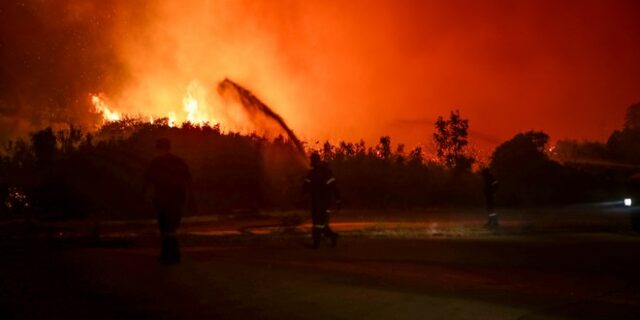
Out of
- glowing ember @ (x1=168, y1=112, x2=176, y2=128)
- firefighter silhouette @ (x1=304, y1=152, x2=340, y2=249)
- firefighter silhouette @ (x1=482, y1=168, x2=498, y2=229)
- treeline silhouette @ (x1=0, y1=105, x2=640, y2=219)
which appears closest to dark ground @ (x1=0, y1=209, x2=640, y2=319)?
firefighter silhouette @ (x1=304, y1=152, x2=340, y2=249)

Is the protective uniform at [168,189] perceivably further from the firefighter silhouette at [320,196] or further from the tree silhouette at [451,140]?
the tree silhouette at [451,140]

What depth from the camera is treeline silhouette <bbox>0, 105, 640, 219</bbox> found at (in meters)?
28.4

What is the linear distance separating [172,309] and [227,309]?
55cm

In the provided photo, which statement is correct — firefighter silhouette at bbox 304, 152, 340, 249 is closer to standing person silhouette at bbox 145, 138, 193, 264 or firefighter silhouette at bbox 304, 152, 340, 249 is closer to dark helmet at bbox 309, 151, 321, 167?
dark helmet at bbox 309, 151, 321, 167

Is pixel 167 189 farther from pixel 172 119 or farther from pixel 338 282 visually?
pixel 172 119

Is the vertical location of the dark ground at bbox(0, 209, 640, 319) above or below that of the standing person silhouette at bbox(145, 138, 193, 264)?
below

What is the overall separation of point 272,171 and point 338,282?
23160 mm

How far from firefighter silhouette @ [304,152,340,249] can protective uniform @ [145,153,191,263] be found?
422 cm

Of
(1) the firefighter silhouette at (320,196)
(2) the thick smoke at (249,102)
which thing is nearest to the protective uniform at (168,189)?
Result: (1) the firefighter silhouette at (320,196)

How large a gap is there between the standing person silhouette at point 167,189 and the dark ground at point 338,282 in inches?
21.7

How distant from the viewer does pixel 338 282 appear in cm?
908

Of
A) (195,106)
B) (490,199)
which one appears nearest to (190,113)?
(195,106)

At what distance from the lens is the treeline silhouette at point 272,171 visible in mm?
28391

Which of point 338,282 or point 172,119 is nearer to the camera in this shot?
point 338,282
